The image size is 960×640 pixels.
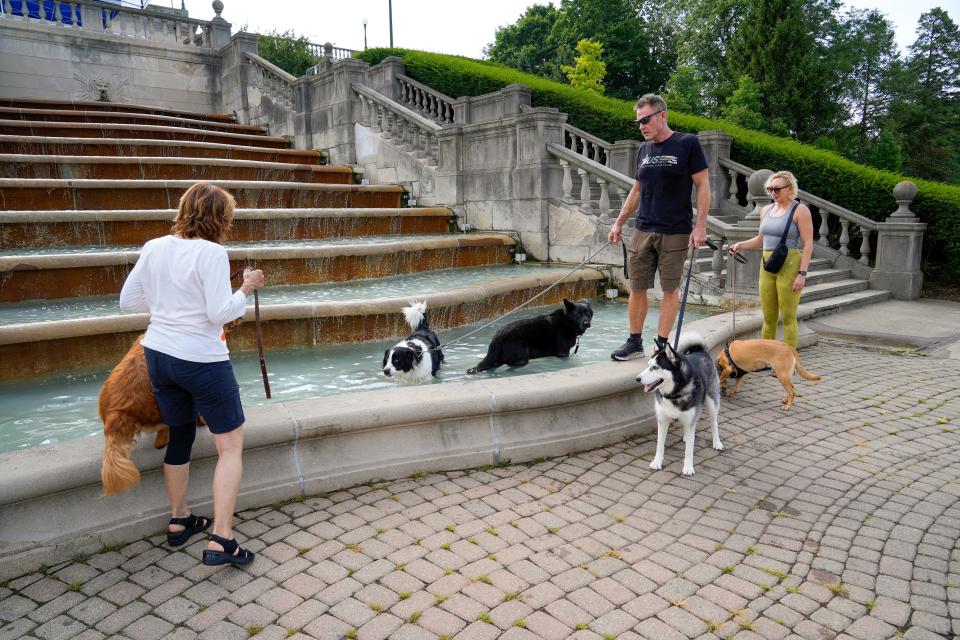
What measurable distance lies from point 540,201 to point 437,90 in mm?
10349

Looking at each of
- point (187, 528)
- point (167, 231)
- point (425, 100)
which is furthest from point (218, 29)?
point (187, 528)

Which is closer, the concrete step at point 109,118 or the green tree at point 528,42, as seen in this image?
the concrete step at point 109,118

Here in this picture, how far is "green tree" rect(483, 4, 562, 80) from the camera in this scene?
49.2 m

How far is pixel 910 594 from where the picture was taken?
324 cm

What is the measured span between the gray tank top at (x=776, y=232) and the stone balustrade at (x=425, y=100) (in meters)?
13.2

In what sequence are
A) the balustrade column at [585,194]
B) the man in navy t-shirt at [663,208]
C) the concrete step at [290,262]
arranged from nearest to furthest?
the man in navy t-shirt at [663,208], the concrete step at [290,262], the balustrade column at [585,194]

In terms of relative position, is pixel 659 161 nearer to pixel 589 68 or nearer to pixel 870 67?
pixel 589 68

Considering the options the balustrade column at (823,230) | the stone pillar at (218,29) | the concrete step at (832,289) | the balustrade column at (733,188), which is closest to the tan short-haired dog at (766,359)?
the concrete step at (832,289)

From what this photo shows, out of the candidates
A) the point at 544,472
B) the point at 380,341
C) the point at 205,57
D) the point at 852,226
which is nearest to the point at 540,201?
the point at 380,341

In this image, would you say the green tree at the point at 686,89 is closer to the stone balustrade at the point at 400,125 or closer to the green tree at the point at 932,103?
the green tree at the point at 932,103

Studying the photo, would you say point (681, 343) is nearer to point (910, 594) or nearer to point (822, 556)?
point (822, 556)

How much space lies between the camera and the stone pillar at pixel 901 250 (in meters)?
12.3

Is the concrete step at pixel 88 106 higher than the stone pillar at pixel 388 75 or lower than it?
lower

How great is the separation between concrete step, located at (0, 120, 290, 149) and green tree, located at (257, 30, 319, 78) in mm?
19975
